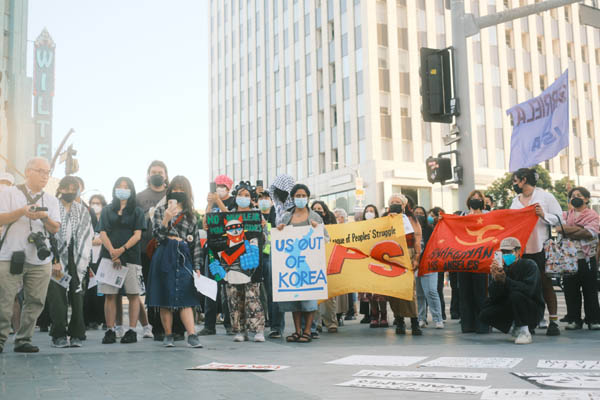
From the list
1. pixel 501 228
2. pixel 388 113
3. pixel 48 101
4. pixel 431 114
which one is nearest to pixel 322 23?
pixel 388 113

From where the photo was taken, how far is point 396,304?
8.92 metres

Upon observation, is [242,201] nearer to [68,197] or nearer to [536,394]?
[68,197]

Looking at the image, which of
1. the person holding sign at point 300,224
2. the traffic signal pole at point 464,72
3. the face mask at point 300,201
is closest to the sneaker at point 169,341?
the person holding sign at point 300,224

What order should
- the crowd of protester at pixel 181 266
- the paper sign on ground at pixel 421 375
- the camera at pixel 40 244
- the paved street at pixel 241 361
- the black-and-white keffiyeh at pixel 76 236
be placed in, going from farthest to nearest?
the black-and-white keffiyeh at pixel 76 236
the crowd of protester at pixel 181 266
the camera at pixel 40 244
the paper sign on ground at pixel 421 375
the paved street at pixel 241 361

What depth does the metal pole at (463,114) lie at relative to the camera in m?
11.1

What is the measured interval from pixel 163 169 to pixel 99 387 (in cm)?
446

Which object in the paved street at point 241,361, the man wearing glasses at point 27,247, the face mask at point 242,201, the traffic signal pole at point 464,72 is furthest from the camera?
the traffic signal pole at point 464,72

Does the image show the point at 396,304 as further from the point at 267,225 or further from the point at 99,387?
the point at 99,387

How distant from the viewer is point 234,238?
332 inches

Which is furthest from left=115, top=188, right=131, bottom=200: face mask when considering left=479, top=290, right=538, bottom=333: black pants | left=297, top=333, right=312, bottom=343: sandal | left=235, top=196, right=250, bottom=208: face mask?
left=479, top=290, right=538, bottom=333: black pants

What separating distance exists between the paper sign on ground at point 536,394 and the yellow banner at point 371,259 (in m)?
4.22

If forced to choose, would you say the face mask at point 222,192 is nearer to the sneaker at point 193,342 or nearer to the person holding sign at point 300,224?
the person holding sign at point 300,224

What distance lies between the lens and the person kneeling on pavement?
7.67 metres

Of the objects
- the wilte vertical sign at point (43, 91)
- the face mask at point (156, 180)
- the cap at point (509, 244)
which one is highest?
the wilte vertical sign at point (43, 91)
